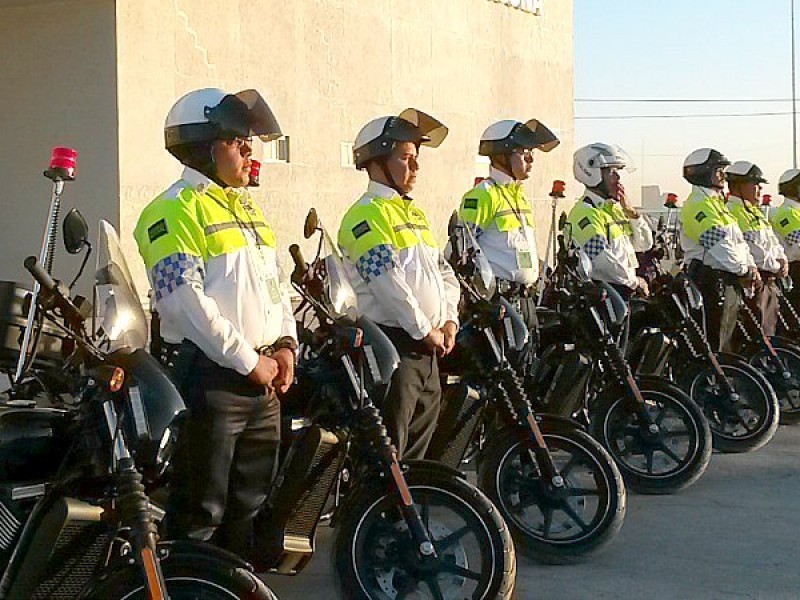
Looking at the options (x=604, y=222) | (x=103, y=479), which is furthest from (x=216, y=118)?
(x=604, y=222)

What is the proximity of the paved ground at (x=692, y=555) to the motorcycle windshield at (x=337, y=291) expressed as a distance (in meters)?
1.06

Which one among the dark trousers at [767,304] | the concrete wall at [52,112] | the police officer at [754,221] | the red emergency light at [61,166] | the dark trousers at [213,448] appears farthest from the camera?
the concrete wall at [52,112]

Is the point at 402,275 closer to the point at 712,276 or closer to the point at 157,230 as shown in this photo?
the point at 157,230

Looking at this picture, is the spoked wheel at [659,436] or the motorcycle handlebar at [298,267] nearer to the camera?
the motorcycle handlebar at [298,267]

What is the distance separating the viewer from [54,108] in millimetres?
11797

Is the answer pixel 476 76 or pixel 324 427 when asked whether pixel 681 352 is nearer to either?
pixel 324 427

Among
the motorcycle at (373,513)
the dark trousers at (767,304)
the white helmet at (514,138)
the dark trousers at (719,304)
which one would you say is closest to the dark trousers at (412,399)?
the motorcycle at (373,513)

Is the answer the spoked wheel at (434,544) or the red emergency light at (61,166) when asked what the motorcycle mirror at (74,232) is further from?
the spoked wheel at (434,544)

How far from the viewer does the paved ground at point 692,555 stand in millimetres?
5176

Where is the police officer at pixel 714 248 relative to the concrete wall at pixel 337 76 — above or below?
below

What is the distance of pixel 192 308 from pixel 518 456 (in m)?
1.90

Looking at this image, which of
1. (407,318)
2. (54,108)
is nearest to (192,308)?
(407,318)

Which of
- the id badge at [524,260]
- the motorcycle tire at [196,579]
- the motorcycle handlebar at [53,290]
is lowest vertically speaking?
the motorcycle tire at [196,579]

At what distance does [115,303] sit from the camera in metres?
3.50
